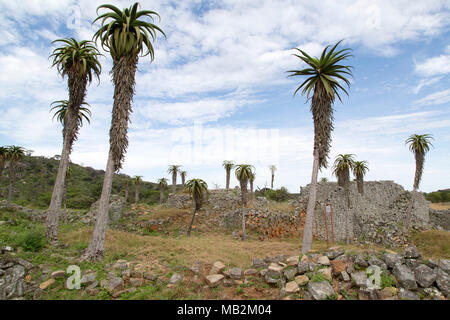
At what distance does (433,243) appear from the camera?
752 inches

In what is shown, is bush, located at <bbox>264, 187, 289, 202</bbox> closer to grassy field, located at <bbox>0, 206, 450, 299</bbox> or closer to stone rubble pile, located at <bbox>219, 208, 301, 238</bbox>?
stone rubble pile, located at <bbox>219, 208, 301, 238</bbox>

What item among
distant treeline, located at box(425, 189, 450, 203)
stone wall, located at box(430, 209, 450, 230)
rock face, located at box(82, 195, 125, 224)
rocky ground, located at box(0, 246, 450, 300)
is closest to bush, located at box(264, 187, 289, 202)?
stone wall, located at box(430, 209, 450, 230)

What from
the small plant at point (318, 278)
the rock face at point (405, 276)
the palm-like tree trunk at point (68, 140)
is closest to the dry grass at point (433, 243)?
the rock face at point (405, 276)

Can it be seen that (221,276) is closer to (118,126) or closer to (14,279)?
(14,279)

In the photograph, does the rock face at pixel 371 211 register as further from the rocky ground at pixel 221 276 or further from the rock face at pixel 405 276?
the rock face at pixel 405 276

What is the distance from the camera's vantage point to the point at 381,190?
29188 mm

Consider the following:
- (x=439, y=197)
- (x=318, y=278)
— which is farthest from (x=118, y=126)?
(x=439, y=197)

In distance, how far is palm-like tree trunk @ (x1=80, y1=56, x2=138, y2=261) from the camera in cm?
1137

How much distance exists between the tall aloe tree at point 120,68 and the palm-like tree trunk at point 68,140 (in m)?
3.56

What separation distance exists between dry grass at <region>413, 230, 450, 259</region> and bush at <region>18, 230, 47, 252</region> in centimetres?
2420

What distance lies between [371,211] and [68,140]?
94.8 ft

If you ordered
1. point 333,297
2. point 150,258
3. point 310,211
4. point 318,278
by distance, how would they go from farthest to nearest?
point 310,211 → point 150,258 → point 318,278 → point 333,297

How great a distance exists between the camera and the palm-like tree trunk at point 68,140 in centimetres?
1390
